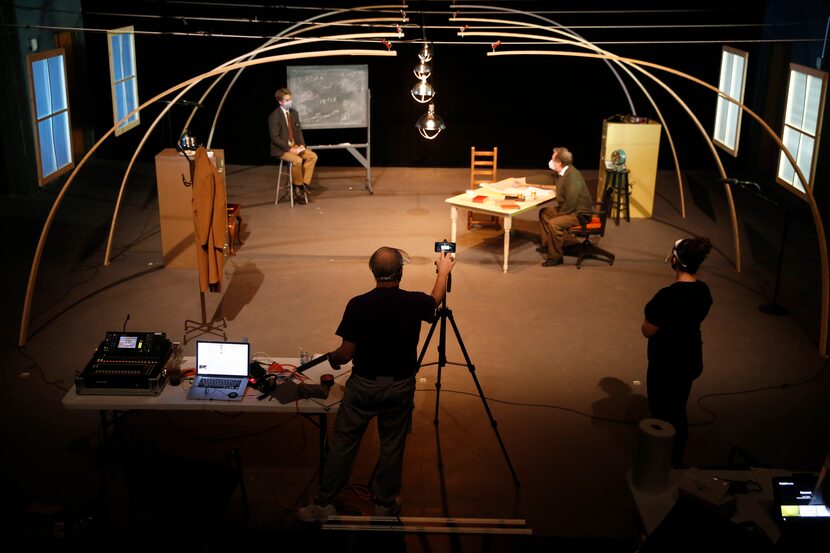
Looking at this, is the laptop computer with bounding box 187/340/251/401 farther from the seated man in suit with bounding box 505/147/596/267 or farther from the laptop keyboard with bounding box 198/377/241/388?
the seated man in suit with bounding box 505/147/596/267

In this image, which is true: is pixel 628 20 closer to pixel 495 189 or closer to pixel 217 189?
pixel 495 189

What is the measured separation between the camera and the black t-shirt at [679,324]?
5.21 metres

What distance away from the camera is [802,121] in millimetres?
12102

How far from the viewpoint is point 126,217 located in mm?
11211

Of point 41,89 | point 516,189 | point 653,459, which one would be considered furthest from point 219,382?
point 41,89

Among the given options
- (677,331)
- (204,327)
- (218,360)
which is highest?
(677,331)

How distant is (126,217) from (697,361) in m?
8.11

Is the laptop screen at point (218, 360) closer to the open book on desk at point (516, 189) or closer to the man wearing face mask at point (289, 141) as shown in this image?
the open book on desk at point (516, 189)

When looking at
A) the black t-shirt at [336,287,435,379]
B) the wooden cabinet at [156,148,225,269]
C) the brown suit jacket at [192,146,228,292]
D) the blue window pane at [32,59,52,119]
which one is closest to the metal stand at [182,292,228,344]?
the brown suit jacket at [192,146,228,292]

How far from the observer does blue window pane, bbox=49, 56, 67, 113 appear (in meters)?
12.7

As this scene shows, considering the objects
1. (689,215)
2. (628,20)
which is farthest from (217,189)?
(628,20)

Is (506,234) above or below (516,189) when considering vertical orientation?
below

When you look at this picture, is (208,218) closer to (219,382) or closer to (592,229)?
(219,382)

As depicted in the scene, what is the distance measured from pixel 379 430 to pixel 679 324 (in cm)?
193
